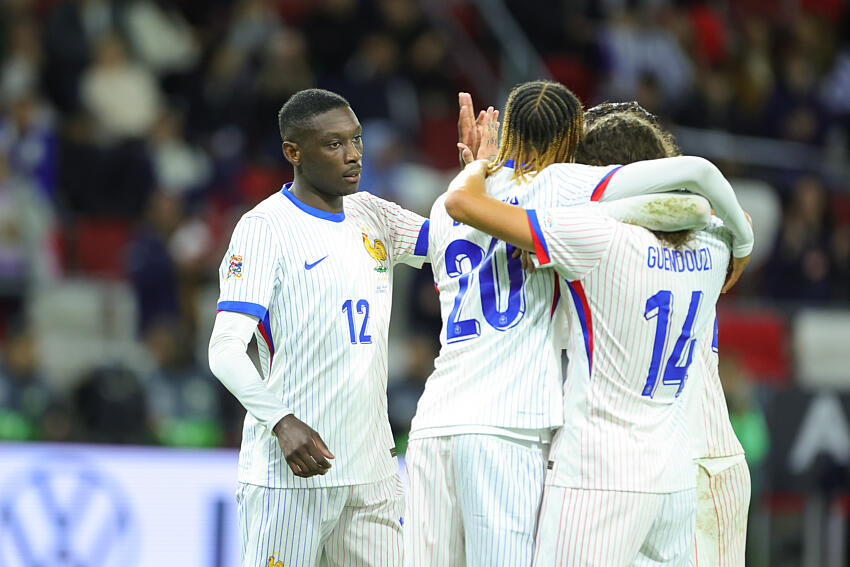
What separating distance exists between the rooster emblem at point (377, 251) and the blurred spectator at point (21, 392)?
15.1 ft

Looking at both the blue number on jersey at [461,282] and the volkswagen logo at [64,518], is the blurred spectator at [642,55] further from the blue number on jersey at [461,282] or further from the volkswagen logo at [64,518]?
the blue number on jersey at [461,282]

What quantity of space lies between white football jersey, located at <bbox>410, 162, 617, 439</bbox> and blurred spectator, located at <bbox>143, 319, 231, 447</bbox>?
197 inches

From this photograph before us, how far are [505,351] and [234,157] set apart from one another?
24.4 ft

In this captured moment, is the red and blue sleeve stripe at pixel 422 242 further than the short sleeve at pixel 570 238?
Yes

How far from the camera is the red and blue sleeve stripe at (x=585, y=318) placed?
13.0ft

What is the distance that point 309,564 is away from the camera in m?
4.27

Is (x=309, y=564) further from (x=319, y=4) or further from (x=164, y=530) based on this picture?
(x=319, y=4)

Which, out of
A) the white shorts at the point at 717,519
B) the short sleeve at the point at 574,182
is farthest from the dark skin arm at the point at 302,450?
the white shorts at the point at 717,519

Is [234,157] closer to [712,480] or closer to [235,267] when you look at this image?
[235,267]

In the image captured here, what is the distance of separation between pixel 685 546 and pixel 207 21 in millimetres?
10046

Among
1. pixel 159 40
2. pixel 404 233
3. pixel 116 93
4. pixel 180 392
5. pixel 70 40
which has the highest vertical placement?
pixel 159 40

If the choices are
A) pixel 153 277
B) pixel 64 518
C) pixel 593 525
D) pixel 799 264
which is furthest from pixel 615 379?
pixel 799 264

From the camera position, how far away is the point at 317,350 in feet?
14.2

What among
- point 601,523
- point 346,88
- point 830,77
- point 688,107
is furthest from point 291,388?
point 830,77
